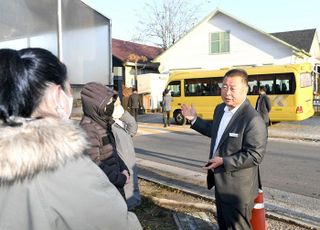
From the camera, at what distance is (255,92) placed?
59.1ft

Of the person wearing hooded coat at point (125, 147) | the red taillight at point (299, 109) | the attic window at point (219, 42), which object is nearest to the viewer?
the person wearing hooded coat at point (125, 147)

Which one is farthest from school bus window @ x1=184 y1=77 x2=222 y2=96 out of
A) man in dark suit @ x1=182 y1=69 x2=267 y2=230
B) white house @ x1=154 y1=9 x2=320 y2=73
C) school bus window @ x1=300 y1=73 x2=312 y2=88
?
man in dark suit @ x1=182 y1=69 x2=267 y2=230

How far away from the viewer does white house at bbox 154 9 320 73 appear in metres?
26.8

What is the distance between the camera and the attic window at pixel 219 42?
29.0 m

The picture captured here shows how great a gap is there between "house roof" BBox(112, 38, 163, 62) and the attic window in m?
8.22

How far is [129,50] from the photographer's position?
38469 mm

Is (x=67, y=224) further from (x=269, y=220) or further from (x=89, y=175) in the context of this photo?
(x=269, y=220)

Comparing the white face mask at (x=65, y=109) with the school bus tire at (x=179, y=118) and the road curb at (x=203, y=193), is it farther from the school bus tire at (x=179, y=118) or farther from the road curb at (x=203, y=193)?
the school bus tire at (x=179, y=118)

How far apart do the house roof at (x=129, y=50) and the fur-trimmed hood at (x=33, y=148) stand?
32907 mm

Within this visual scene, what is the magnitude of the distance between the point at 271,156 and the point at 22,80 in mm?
9995

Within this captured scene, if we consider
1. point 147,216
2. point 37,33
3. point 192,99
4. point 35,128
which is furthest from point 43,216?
point 192,99

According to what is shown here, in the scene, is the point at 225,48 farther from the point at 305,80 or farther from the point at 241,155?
the point at 241,155

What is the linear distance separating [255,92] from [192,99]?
135 inches

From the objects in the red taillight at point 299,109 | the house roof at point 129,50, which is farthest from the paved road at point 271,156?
the house roof at point 129,50
